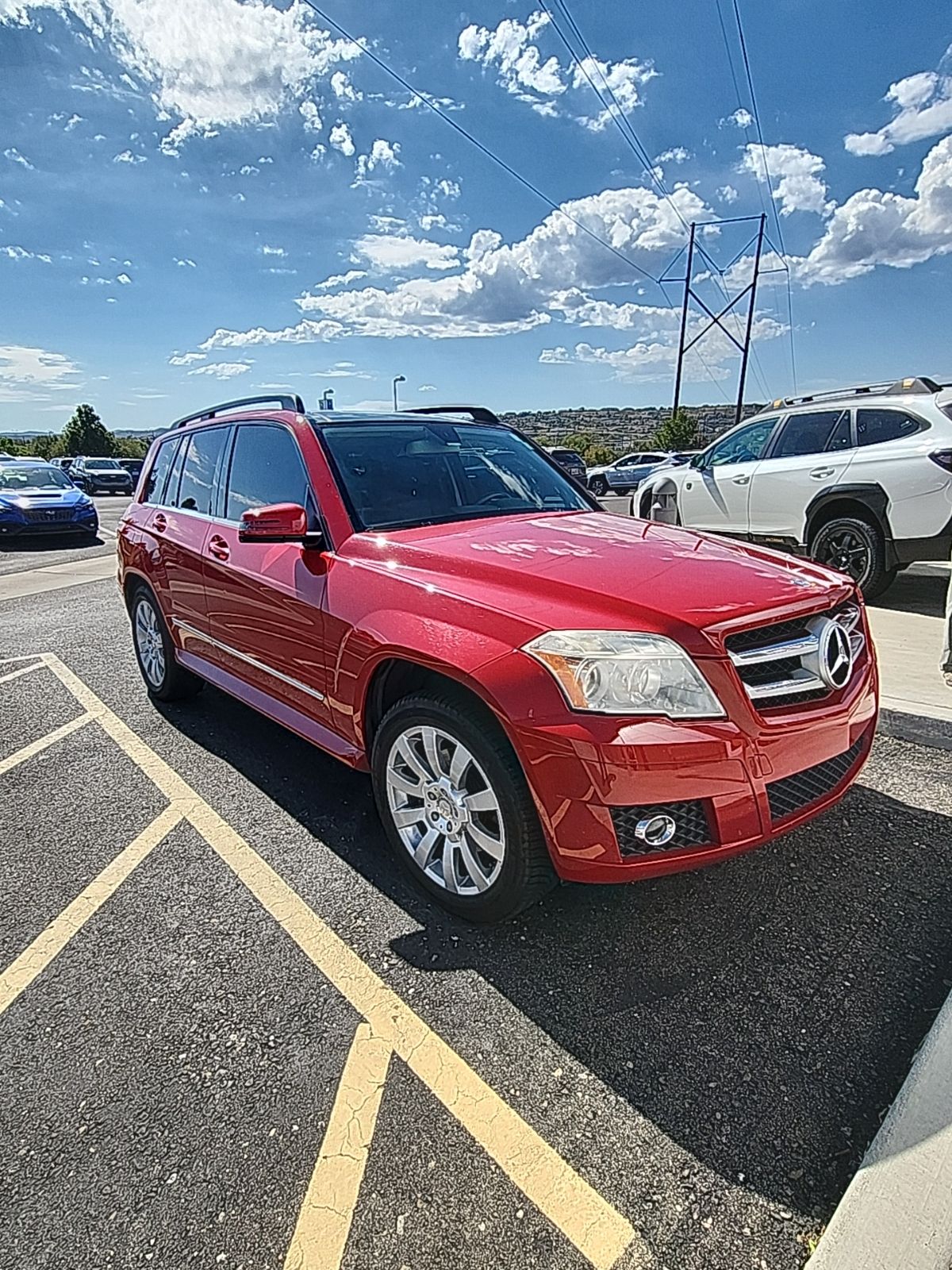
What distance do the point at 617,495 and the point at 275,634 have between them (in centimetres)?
2425

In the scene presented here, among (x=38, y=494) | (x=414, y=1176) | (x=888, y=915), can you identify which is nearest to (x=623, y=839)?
(x=414, y=1176)

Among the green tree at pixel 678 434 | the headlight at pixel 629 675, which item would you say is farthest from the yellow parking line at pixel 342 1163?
the green tree at pixel 678 434

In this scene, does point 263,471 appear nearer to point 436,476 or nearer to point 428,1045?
point 436,476

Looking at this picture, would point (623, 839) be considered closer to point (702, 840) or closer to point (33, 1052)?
point (702, 840)

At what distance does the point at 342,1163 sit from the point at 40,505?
15.4 metres

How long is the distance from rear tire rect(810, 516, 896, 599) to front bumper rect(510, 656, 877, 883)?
496cm

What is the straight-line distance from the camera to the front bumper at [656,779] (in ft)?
6.77

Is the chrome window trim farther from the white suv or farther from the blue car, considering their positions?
the blue car

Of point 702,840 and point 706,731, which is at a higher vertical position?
point 706,731

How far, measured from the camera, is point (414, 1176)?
167cm

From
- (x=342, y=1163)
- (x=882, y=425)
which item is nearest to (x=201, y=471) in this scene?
(x=342, y=1163)

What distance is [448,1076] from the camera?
194cm

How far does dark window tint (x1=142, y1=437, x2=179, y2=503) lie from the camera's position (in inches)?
191

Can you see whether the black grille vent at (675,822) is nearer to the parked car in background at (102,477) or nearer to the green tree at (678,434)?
the parked car in background at (102,477)
